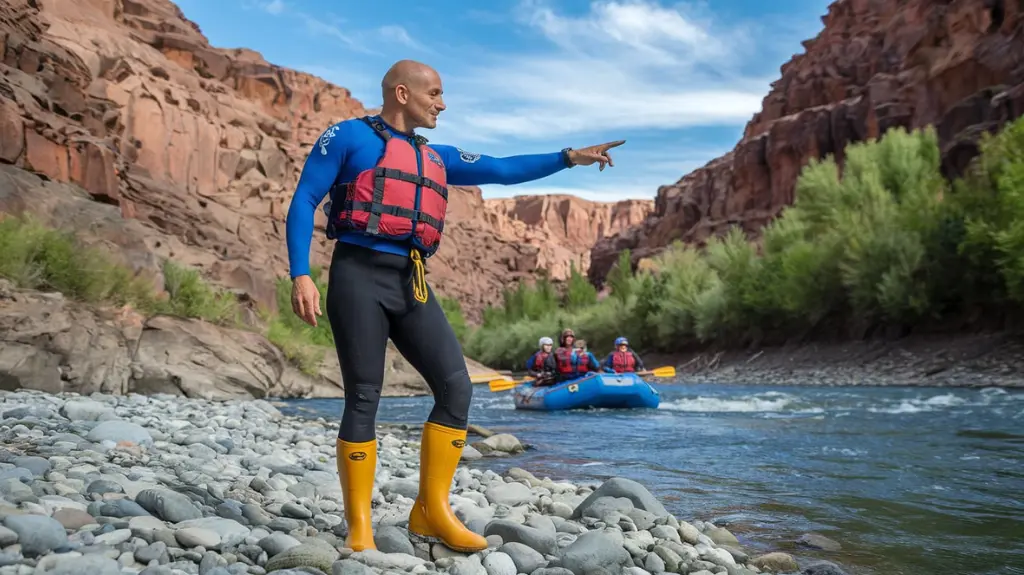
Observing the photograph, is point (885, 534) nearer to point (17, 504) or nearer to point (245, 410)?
point (17, 504)

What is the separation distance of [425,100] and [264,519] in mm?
1918

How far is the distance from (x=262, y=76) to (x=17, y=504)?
8112 cm

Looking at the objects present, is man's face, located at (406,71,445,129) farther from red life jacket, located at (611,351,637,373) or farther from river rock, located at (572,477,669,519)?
red life jacket, located at (611,351,637,373)

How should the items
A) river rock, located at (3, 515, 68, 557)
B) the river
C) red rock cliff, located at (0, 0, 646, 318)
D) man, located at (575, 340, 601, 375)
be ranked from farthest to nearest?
red rock cliff, located at (0, 0, 646, 318), man, located at (575, 340, 601, 375), the river, river rock, located at (3, 515, 68, 557)

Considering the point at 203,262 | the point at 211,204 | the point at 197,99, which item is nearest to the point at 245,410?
the point at 203,262

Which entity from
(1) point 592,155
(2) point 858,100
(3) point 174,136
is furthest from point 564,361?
(2) point 858,100

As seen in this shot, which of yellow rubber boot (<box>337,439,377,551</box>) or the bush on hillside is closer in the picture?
yellow rubber boot (<box>337,439,377,551</box>)

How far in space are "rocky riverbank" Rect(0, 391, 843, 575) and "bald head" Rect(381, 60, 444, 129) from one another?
1693mm

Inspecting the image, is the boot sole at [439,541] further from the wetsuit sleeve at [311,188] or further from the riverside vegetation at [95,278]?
the riverside vegetation at [95,278]

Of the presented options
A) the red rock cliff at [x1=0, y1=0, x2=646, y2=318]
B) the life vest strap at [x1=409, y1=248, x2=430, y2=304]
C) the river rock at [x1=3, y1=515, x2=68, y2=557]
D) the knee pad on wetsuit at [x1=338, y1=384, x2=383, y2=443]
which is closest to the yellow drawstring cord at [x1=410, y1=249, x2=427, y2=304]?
the life vest strap at [x1=409, y1=248, x2=430, y2=304]

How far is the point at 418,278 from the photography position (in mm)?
3301

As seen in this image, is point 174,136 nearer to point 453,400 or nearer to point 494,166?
point 494,166

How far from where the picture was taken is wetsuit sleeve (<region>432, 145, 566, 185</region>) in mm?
3723

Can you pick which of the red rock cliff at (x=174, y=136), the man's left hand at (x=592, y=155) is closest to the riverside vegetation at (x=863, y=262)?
the red rock cliff at (x=174, y=136)
